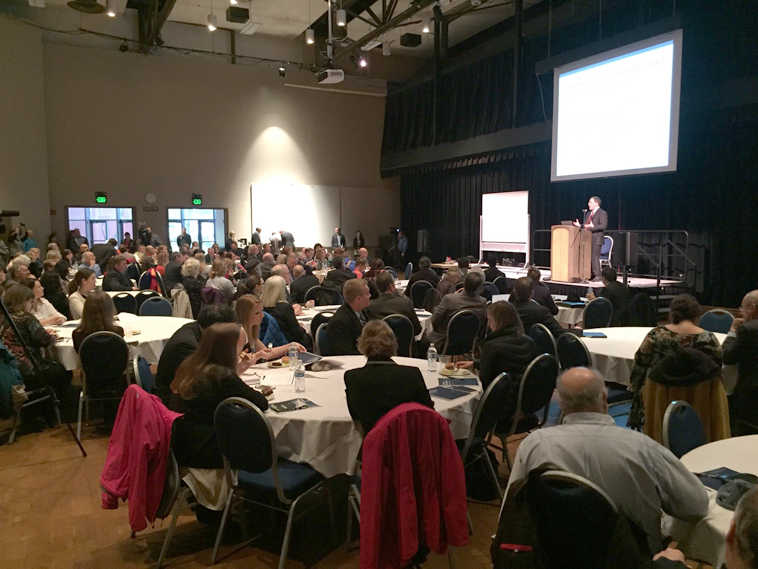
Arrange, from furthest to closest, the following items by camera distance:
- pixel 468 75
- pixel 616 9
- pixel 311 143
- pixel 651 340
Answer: pixel 311 143
pixel 468 75
pixel 616 9
pixel 651 340

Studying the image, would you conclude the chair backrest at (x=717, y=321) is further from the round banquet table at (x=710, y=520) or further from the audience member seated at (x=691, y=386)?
the round banquet table at (x=710, y=520)

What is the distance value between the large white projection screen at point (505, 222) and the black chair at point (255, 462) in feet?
45.7

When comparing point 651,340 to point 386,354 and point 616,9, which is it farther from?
point 616,9

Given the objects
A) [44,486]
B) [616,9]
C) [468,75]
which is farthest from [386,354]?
[468,75]

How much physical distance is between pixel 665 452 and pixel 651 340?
6.55ft

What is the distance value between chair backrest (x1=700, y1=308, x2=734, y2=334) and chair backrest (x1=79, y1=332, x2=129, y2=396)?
17.7 ft

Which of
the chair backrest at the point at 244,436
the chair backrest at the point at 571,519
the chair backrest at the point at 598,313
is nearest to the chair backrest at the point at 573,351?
the chair backrest at the point at 598,313

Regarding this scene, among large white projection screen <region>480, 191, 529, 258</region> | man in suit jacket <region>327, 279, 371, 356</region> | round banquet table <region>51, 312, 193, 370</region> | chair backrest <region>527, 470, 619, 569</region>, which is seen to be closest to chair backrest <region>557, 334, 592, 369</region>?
man in suit jacket <region>327, 279, 371, 356</region>

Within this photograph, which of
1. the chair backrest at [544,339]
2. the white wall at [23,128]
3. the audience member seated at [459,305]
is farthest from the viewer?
the white wall at [23,128]

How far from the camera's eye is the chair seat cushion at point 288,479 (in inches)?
117

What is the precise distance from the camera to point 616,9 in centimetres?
1324

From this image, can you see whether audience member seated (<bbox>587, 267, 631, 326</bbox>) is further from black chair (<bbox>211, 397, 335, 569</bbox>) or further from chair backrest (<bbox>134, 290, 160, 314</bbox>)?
chair backrest (<bbox>134, 290, 160, 314</bbox>)

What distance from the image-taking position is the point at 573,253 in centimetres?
1148

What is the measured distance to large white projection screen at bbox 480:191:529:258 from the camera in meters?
16.6
